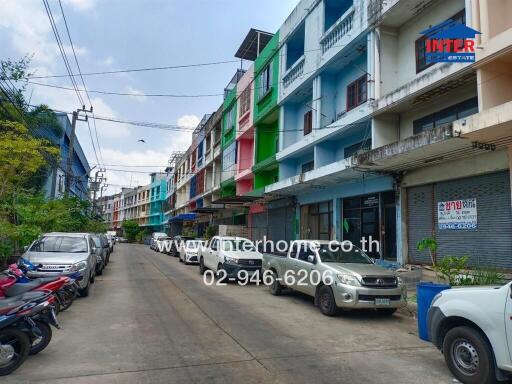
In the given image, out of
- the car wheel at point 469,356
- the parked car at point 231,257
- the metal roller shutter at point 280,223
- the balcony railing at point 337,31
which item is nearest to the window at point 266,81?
the balcony railing at point 337,31

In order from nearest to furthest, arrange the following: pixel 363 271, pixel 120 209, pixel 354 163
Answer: pixel 363 271 → pixel 354 163 → pixel 120 209

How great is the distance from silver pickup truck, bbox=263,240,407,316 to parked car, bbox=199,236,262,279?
9.37ft

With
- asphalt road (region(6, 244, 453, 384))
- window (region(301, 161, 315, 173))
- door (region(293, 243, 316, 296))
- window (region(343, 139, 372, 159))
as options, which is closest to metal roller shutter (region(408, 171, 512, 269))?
window (region(343, 139, 372, 159))

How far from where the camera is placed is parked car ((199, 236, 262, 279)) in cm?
1455

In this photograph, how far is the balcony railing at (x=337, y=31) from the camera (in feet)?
50.7

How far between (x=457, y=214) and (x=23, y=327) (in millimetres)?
11206

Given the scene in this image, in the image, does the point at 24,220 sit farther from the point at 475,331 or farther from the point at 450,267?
the point at 475,331

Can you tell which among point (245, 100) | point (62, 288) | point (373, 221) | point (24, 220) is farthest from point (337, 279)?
point (245, 100)

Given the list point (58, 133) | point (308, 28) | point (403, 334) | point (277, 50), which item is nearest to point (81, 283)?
point (403, 334)

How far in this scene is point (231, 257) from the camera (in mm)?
14688

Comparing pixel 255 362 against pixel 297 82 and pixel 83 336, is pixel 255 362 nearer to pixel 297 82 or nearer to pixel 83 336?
pixel 83 336

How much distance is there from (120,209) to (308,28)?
97596 millimetres

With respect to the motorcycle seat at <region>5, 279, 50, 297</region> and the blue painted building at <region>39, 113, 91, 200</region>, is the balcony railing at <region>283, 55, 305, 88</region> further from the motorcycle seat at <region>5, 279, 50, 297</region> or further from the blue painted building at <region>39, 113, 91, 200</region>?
the motorcycle seat at <region>5, 279, 50, 297</region>

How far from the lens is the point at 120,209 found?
354 ft
